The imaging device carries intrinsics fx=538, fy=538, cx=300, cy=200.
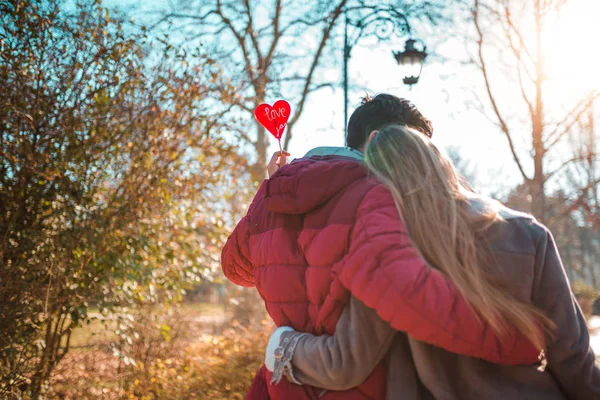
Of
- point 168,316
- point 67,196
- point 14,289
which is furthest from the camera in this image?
point 168,316

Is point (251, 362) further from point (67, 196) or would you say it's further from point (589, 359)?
point (589, 359)

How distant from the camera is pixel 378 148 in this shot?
1762 millimetres

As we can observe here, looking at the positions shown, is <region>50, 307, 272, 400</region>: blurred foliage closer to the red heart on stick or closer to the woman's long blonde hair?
the red heart on stick

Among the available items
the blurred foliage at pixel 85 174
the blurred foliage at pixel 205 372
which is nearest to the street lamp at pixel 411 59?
the blurred foliage at pixel 85 174

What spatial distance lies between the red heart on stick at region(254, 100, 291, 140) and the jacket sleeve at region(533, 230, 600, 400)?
139 centimetres

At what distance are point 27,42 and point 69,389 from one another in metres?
3.02

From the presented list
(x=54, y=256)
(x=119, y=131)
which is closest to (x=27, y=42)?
(x=119, y=131)

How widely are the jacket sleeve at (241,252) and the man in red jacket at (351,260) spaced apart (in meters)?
0.02

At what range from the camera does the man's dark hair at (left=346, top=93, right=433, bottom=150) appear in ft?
6.53

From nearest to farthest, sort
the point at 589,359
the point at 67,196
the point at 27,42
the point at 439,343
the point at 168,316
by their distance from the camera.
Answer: the point at 439,343
the point at 589,359
the point at 27,42
the point at 67,196
the point at 168,316

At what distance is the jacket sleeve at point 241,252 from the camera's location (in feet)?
6.91

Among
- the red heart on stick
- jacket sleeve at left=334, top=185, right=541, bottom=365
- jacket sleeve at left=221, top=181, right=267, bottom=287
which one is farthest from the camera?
the red heart on stick

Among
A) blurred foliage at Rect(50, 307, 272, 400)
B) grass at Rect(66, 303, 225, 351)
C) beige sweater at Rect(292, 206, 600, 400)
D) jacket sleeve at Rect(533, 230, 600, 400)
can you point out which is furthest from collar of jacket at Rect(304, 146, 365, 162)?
grass at Rect(66, 303, 225, 351)

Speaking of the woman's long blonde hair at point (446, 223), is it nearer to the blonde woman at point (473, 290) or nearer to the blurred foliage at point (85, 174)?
the blonde woman at point (473, 290)
